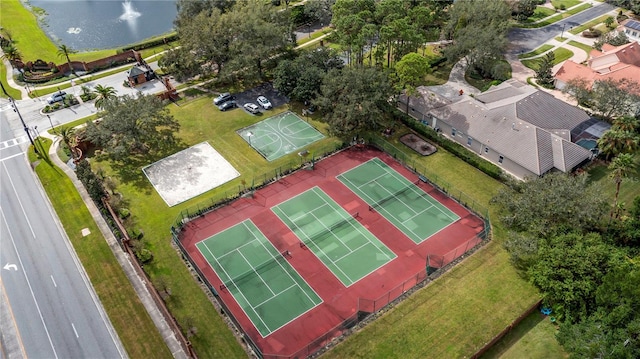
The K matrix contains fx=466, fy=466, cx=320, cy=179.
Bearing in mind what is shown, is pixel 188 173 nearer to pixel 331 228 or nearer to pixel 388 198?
pixel 331 228

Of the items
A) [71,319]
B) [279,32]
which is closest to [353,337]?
[71,319]

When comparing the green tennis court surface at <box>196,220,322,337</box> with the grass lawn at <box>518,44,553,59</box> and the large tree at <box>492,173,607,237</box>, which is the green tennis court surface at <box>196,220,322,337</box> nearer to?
the large tree at <box>492,173,607,237</box>

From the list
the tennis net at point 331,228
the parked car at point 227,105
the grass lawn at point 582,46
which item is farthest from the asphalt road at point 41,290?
the grass lawn at point 582,46

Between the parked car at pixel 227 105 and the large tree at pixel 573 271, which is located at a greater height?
the parked car at pixel 227 105

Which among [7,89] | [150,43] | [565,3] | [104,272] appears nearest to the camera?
[104,272]

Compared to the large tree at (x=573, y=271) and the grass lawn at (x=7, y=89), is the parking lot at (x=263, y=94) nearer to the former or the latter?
the grass lawn at (x=7, y=89)

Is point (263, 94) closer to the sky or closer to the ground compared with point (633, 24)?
closer to the ground

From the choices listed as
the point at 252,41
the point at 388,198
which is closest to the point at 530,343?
the point at 388,198
